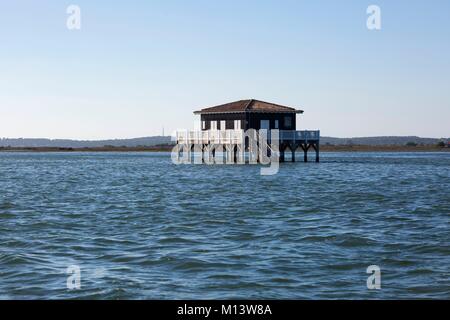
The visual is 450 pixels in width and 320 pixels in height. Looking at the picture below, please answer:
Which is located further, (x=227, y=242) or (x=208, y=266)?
(x=227, y=242)

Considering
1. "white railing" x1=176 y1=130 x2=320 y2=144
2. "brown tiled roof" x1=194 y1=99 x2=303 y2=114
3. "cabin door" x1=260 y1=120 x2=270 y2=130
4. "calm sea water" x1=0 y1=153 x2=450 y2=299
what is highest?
"brown tiled roof" x1=194 y1=99 x2=303 y2=114

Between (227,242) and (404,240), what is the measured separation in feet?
15.4

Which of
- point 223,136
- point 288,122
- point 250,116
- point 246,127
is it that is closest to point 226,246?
point 223,136

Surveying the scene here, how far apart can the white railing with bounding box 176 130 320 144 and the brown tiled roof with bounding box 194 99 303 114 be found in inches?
84.3

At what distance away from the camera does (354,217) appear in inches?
921

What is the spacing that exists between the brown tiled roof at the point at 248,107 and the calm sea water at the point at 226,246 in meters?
27.3

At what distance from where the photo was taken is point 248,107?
194 feet

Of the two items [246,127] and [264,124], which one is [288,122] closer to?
[264,124]

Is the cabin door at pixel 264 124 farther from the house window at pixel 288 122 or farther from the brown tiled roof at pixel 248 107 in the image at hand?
the house window at pixel 288 122

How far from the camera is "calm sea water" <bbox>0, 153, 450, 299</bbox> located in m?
12.5

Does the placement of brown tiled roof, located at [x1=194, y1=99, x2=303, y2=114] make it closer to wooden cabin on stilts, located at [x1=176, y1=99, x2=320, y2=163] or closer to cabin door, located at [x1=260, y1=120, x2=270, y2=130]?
wooden cabin on stilts, located at [x1=176, y1=99, x2=320, y2=163]

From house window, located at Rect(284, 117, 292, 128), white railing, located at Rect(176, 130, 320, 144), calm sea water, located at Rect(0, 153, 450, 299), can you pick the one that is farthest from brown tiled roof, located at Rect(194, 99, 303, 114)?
calm sea water, located at Rect(0, 153, 450, 299)
